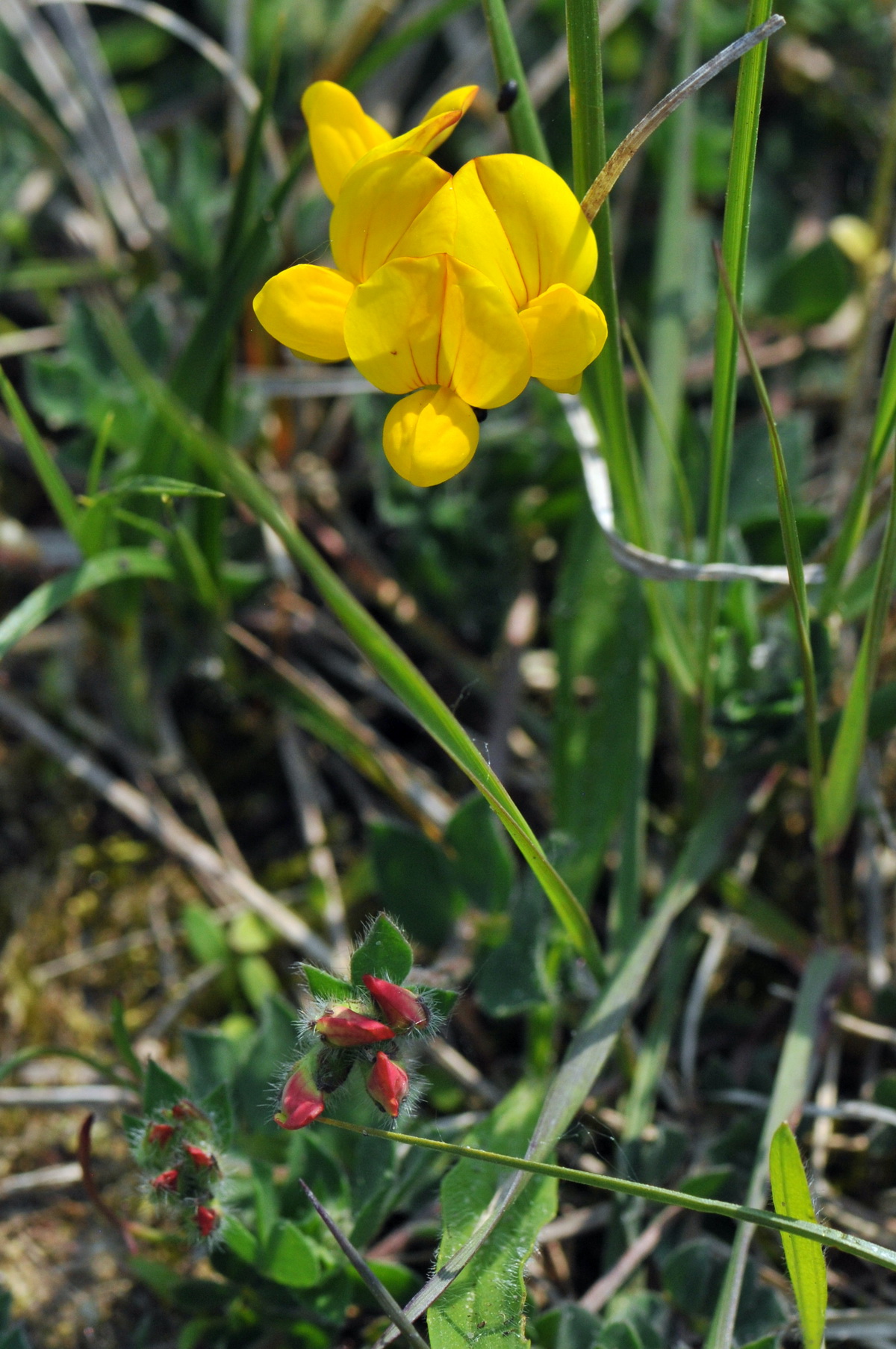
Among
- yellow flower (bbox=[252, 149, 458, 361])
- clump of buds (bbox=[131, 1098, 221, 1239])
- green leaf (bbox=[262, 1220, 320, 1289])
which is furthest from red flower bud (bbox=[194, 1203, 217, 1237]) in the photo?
yellow flower (bbox=[252, 149, 458, 361])

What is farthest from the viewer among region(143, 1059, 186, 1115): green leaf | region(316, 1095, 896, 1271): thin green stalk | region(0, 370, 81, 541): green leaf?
region(0, 370, 81, 541): green leaf

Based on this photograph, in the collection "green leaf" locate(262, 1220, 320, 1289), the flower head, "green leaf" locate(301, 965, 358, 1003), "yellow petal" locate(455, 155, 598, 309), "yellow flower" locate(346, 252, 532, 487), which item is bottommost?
"green leaf" locate(262, 1220, 320, 1289)

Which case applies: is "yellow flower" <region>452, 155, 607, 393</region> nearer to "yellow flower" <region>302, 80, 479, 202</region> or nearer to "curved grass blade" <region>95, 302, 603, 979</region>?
"yellow flower" <region>302, 80, 479, 202</region>

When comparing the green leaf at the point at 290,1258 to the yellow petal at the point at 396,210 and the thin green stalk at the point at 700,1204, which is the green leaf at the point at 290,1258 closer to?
the thin green stalk at the point at 700,1204

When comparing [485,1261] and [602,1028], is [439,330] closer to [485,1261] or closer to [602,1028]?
[602,1028]

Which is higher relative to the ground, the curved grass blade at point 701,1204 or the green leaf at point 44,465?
the green leaf at point 44,465

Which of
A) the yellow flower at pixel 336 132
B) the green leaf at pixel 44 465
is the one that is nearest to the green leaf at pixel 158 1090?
the green leaf at pixel 44 465

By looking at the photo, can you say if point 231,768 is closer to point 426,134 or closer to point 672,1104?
→ point 672,1104

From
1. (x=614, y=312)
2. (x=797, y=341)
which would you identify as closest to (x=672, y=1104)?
(x=614, y=312)
